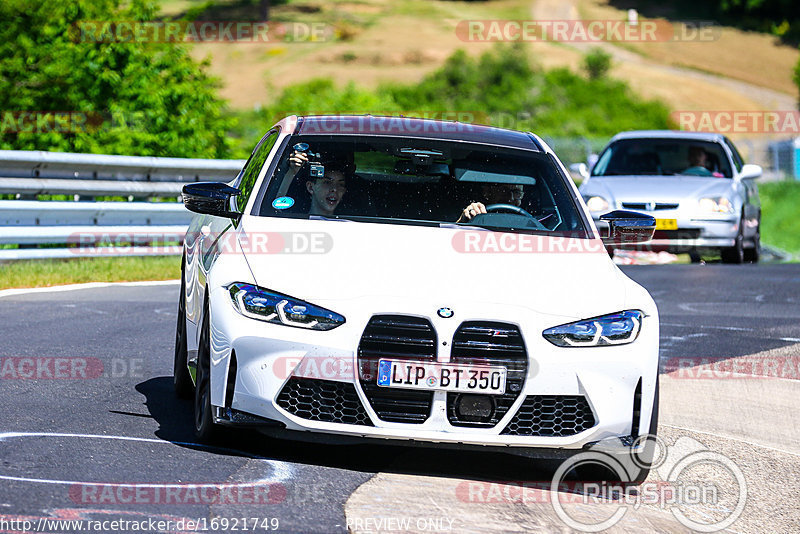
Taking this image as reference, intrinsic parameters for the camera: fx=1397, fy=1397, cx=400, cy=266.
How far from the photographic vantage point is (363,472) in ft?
19.2

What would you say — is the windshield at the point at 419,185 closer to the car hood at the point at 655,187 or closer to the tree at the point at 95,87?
the car hood at the point at 655,187

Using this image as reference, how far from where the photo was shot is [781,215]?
3169 centimetres

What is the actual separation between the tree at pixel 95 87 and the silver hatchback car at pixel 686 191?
252 inches

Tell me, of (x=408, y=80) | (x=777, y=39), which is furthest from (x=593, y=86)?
(x=777, y=39)

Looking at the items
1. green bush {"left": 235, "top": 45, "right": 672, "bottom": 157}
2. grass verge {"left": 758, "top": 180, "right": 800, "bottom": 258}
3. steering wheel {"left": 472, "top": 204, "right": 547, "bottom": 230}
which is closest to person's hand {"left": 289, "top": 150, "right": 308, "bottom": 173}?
steering wheel {"left": 472, "top": 204, "right": 547, "bottom": 230}

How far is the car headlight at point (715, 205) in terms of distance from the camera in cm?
1714

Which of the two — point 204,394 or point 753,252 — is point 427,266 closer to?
point 204,394

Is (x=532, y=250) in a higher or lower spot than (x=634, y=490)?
higher

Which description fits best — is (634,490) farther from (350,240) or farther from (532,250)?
(350,240)

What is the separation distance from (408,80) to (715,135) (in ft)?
213

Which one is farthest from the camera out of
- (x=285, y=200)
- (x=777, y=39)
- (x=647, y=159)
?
(x=777, y=39)

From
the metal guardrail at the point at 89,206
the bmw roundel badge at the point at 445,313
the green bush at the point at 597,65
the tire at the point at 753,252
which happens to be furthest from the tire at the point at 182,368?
the green bush at the point at 597,65

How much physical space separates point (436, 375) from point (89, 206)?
29.9 feet

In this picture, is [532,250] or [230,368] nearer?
[230,368]
